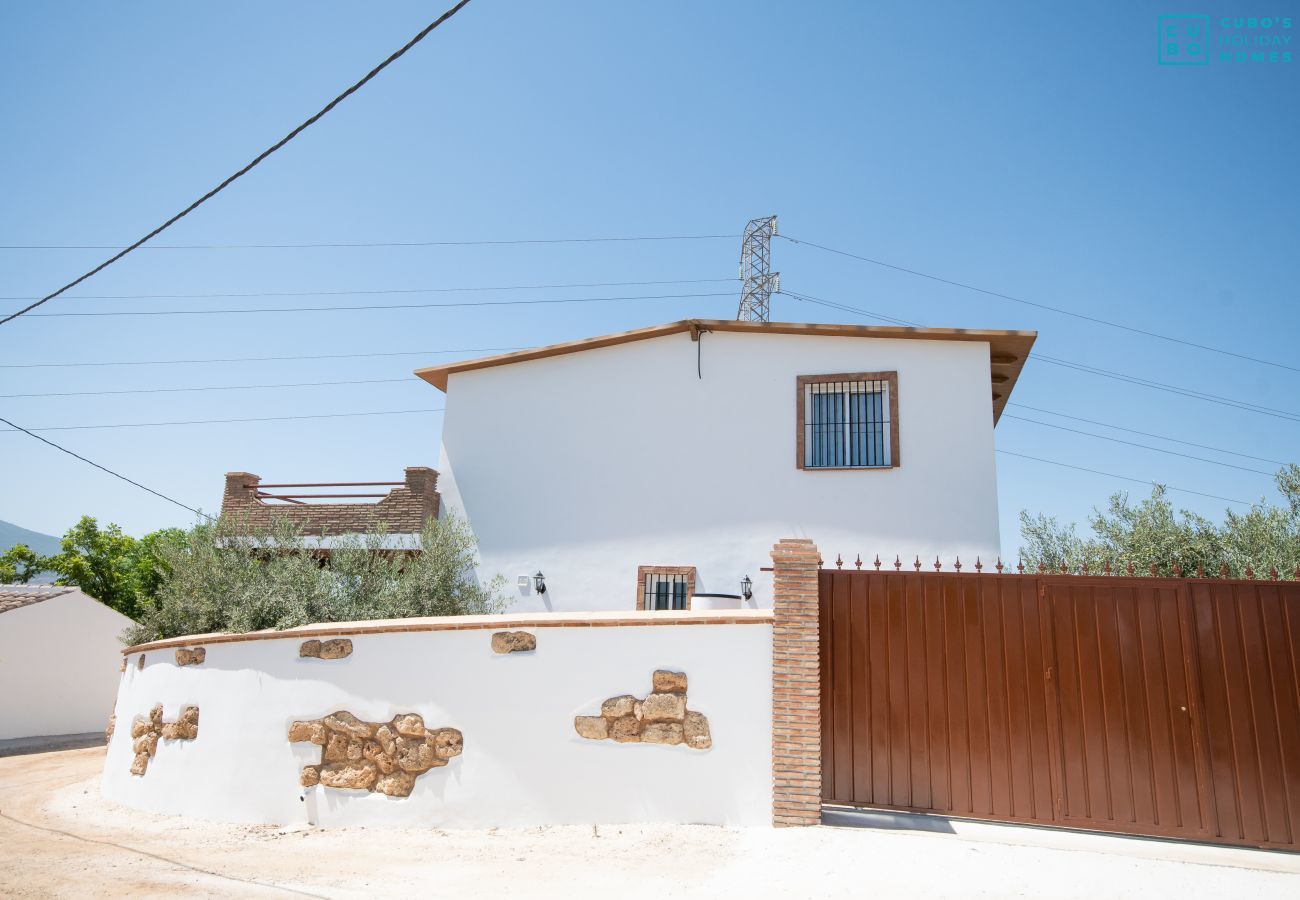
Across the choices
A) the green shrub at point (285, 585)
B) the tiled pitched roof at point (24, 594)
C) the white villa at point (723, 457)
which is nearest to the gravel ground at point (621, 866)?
the green shrub at point (285, 585)

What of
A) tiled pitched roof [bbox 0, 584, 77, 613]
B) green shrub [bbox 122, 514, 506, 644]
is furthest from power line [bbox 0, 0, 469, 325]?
tiled pitched roof [bbox 0, 584, 77, 613]

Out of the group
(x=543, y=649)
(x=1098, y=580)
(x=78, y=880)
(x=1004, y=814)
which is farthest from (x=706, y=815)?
(x=78, y=880)

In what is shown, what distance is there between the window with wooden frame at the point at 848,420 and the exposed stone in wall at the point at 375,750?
7373 millimetres

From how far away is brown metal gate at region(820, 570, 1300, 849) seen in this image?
5.91 m

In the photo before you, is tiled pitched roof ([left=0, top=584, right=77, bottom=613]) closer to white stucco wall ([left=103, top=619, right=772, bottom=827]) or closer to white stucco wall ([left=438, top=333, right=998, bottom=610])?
white stucco wall ([left=438, top=333, right=998, bottom=610])

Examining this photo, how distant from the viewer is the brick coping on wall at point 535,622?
21.2ft

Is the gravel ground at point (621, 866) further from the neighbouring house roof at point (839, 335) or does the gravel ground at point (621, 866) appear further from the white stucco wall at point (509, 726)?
the neighbouring house roof at point (839, 335)

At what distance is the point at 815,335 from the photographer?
1289 centimetres

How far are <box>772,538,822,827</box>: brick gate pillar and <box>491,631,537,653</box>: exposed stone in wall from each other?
6.90 ft

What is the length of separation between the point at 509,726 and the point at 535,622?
892mm

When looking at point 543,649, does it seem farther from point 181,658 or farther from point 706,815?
point 181,658

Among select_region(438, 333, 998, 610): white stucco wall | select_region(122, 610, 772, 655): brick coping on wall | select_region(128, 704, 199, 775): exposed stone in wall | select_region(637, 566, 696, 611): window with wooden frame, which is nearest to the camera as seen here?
select_region(122, 610, 772, 655): brick coping on wall

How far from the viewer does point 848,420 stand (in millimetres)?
12531

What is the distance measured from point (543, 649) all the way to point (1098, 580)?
4.58 metres
